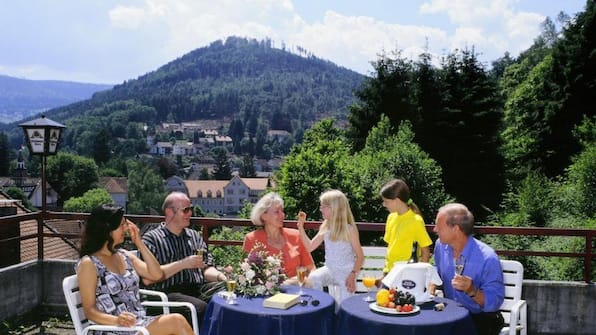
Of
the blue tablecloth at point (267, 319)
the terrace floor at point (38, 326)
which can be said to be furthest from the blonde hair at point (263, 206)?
the terrace floor at point (38, 326)

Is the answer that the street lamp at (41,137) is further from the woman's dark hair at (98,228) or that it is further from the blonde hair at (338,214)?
the blonde hair at (338,214)

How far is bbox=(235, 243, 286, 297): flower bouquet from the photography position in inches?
158

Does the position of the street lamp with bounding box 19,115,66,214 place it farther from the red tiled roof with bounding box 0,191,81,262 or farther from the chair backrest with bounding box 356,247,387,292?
the chair backrest with bounding box 356,247,387,292

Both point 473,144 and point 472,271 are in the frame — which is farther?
point 473,144

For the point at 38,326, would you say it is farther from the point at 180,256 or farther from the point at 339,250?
the point at 339,250

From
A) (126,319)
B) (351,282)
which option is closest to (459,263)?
(351,282)

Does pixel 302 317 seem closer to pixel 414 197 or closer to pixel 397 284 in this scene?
pixel 397 284

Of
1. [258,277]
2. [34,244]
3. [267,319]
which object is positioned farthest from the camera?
[34,244]

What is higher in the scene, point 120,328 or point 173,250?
point 173,250

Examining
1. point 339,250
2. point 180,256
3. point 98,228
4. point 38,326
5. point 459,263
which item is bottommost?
point 38,326

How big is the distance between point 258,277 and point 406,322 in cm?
119

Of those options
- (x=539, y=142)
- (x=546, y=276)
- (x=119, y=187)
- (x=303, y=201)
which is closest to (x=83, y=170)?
(x=119, y=187)

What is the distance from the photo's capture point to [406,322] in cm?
339

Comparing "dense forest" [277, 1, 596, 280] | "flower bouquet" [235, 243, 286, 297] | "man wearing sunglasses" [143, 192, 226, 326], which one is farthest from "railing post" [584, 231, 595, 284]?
"dense forest" [277, 1, 596, 280]
